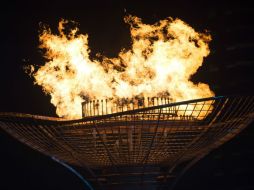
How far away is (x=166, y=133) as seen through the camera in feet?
5.17

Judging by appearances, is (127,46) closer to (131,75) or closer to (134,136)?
(131,75)

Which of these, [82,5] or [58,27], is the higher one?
[82,5]

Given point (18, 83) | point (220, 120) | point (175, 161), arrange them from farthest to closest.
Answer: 1. point (18, 83)
2. point (175, 161)
3. point (220, 120)

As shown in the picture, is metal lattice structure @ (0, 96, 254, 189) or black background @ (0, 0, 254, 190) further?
black background @ (0, 0, 254, 190)

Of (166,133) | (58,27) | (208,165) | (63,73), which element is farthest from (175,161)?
(58,27)

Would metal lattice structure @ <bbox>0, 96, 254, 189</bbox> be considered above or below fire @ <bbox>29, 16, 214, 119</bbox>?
below

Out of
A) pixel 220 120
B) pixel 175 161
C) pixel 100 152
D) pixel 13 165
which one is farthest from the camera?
pixel 13 165

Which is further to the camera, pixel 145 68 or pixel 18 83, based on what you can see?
pixel 18 83

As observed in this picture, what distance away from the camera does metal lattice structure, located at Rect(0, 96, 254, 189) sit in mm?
1302

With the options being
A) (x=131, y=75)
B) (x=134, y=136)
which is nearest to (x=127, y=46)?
(x=131, y=75)

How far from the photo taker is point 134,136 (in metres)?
1.54

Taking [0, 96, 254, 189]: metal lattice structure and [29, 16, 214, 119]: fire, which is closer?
[0, 96, 254, 189]: metal lattice structure

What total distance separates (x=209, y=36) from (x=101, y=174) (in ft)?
11.2

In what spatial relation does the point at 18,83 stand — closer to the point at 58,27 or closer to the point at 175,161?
the point at 58,27
